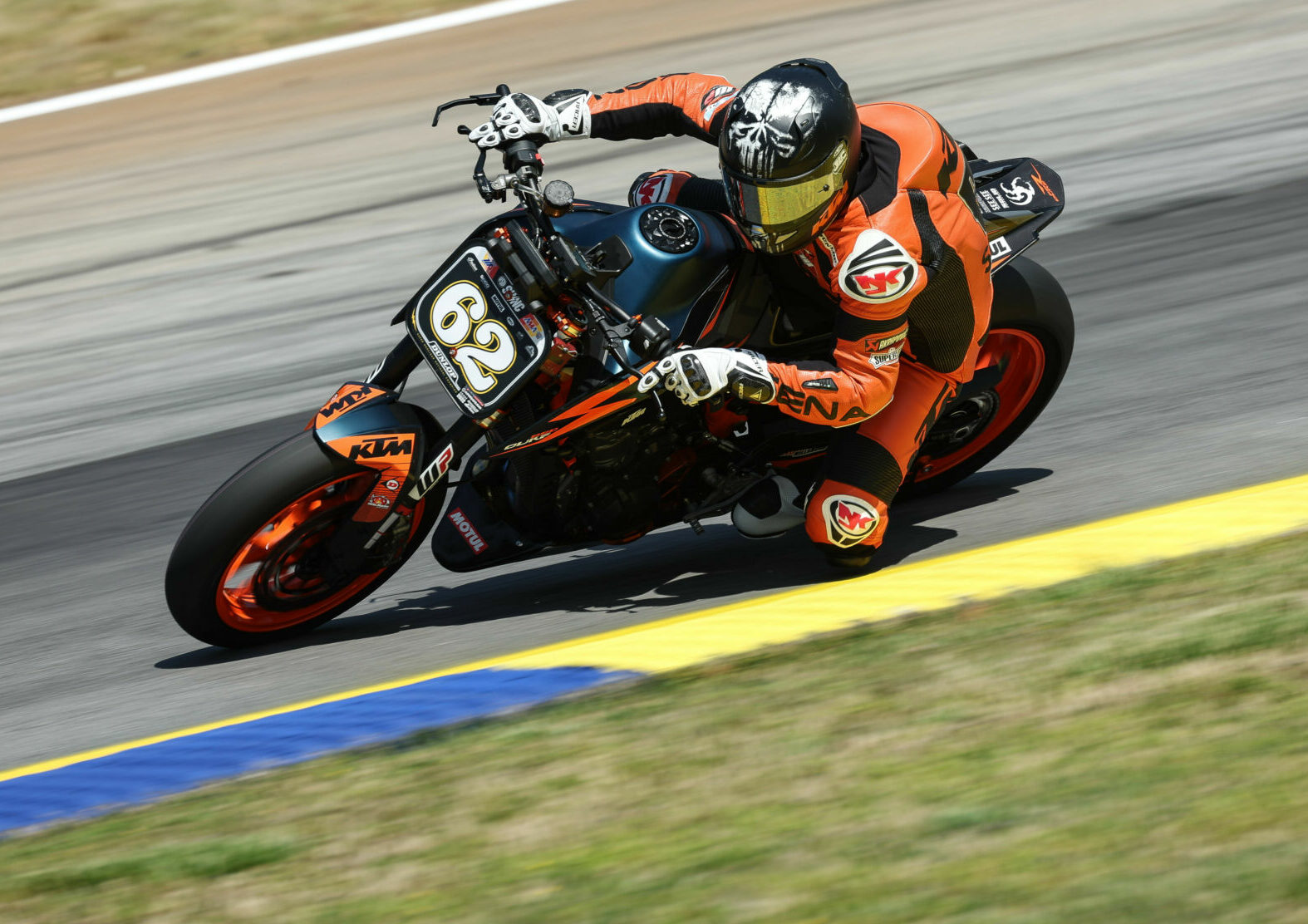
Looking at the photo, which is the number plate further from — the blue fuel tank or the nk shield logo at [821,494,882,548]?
the nk shield logo at [821,494,882,548]

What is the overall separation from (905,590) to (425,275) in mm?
5505

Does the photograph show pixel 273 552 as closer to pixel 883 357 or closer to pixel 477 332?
pixel 477 332

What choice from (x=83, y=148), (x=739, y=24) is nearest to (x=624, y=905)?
(x=83, y=148)

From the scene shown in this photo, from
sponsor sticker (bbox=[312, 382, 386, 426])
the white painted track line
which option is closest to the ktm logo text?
sponsor sticker (bbox=[312, 382, 386, 426])

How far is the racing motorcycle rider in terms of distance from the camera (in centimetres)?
450

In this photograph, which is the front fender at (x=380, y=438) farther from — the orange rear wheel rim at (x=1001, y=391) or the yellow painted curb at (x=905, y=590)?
the orange rear wheel rim at (x=1001, y=391)

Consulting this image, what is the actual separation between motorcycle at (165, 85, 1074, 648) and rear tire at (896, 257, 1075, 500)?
0.29 m

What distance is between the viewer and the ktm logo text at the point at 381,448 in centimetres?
463

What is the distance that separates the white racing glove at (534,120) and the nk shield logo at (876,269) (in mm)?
1088

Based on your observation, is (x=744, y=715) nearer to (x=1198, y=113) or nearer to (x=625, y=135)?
(x=625, y=135)

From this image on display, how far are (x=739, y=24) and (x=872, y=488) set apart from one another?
10.5m

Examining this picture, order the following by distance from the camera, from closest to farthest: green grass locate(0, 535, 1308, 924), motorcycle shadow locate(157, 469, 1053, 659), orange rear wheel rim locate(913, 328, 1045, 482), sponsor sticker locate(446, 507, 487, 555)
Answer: green grass locate(0, 535, 1308, 924) < sponsor sticker locate(446, 507, 487, 555) < motorcycle shadow locate(157, 469, 1053, 659) < orange rear wheel rim locate(913, 328, 1045, 482)

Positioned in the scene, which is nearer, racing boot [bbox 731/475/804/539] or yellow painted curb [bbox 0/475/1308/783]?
yellow painted curb [bbox 0/475/1308/783]

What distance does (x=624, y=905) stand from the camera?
2.92m
